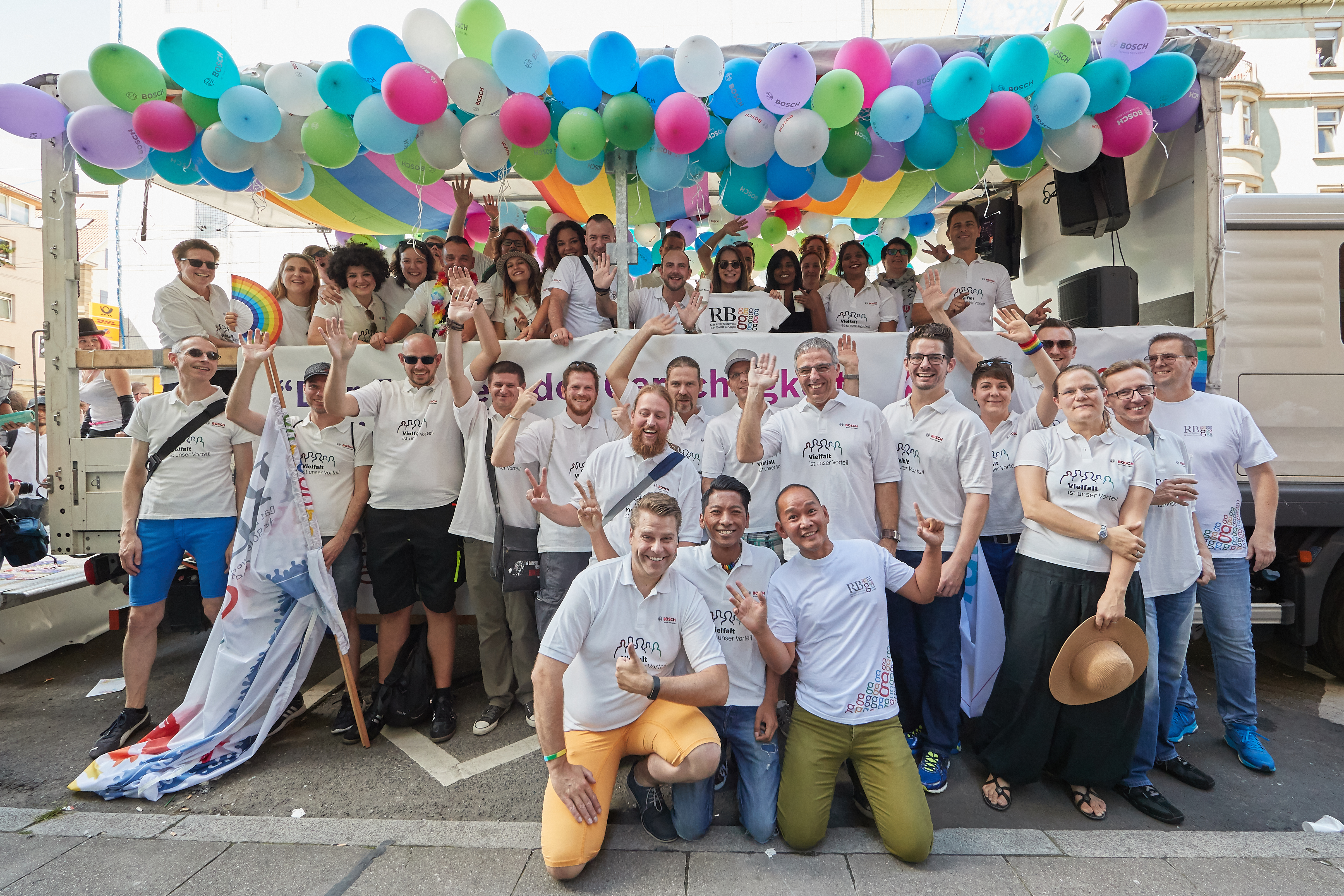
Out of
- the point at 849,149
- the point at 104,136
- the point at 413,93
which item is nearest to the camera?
the point at 413,93

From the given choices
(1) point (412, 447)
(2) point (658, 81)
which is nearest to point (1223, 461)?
(2) point (658, 81)

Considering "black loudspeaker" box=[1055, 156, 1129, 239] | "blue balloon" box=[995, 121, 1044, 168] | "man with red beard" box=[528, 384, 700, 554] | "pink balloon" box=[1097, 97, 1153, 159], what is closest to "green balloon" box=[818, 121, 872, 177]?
"blue balloon" box=[995, 121, 1044, 168]

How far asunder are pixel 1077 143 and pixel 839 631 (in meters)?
3.36

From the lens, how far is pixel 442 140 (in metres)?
4.10

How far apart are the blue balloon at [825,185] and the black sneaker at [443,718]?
13.2 ft

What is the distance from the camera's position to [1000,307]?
498cm

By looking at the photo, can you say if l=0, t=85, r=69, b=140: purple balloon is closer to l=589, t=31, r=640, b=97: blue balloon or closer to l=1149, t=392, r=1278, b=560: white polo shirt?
l=589, t=31, r=640, b=97: blue balloon

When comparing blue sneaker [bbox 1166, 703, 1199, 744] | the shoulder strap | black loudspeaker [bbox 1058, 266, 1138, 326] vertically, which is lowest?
blue sneaker [bbox 1166, 703, 1199, 744]

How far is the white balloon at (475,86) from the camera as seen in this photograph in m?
3.86

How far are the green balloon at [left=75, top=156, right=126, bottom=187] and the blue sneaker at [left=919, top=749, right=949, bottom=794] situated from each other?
5760 mm

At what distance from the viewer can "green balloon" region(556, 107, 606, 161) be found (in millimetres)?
3932

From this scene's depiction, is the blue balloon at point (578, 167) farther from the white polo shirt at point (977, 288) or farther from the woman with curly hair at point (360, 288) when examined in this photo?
the white polo shirt at point (977, 288)

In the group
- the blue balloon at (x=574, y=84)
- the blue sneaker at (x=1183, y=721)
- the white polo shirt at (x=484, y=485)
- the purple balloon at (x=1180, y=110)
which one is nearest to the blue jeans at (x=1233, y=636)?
the blue sneaker at (x=1183, y=721)

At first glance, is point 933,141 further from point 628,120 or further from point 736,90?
point 628,120
